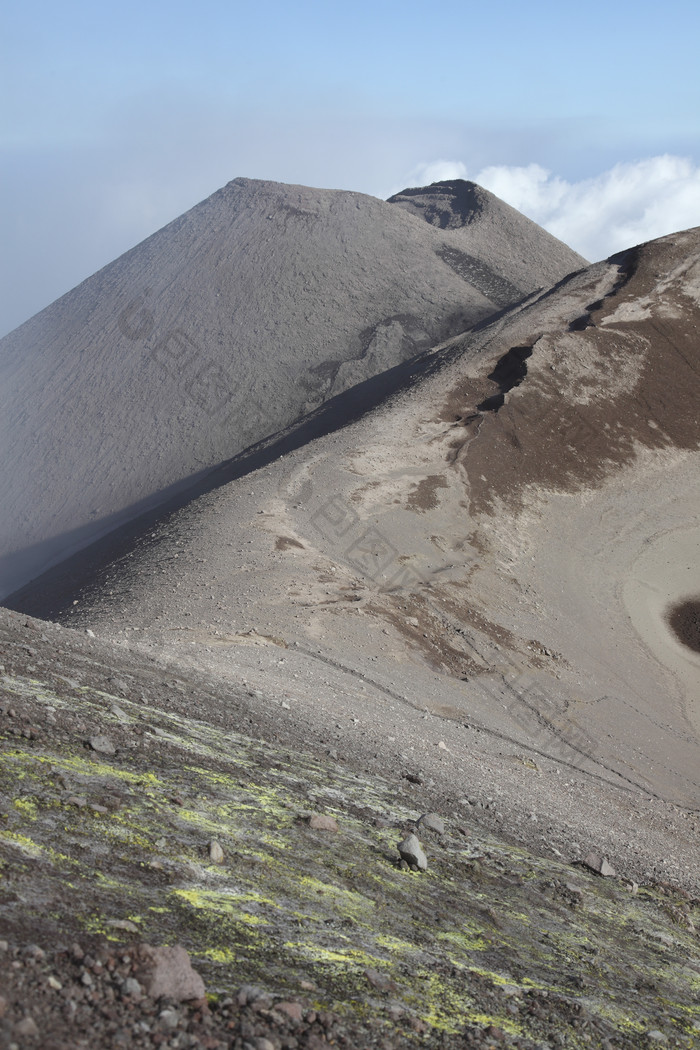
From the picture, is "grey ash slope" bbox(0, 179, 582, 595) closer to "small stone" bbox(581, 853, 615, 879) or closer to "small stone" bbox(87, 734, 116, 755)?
"small stone" bbox(87, 734, 116, 755)

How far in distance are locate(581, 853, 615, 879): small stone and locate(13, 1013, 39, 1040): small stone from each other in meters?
6.92

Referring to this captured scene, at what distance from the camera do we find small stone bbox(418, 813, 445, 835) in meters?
8.05

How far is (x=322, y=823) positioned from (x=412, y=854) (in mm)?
778

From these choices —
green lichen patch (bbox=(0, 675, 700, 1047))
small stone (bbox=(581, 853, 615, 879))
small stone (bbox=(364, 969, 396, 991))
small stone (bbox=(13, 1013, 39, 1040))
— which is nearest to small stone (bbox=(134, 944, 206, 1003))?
green lichen patch (bbox=(0, 675, 700, 1047))

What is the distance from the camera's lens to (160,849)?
5461 mm

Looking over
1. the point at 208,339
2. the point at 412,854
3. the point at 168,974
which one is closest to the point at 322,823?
the point at 412,854

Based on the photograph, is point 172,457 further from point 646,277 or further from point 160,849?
point 160,849

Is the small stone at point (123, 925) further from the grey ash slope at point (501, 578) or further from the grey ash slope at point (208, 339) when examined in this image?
the grey ash slope at point (208, 339)

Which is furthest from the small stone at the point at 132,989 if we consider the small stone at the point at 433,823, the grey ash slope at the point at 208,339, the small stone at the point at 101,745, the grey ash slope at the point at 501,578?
the grey ash slope at the point at 208,339

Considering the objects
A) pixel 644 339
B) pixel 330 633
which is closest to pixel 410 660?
pixel 330 633

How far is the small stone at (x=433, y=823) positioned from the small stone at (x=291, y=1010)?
4.04 m

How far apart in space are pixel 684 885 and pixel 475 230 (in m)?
51.1

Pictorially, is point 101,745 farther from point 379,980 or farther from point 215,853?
point 379,980

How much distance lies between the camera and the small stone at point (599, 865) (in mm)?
8859
